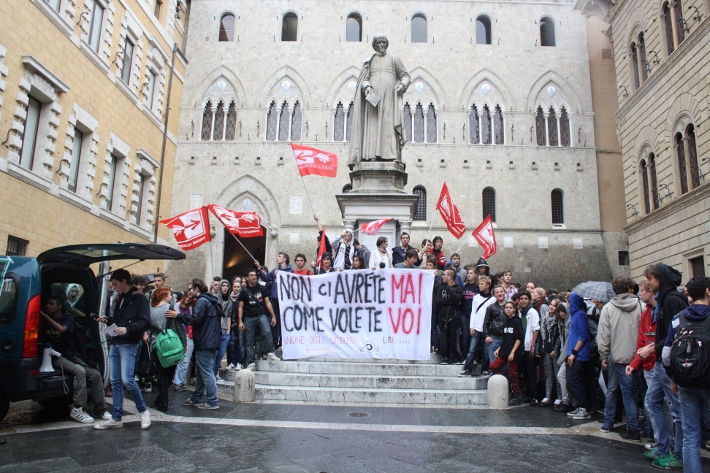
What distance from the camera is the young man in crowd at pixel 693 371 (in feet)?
14.1

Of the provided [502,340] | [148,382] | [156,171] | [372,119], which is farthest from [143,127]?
[502,340]

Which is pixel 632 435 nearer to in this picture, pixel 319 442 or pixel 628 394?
pixel 628 394

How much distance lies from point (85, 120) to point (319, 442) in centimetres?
1696

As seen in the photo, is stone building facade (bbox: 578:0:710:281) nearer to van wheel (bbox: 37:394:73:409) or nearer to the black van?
the black van

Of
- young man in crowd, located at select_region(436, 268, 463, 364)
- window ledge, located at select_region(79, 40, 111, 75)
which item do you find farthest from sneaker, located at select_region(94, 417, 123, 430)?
window ledge, located at select_region(79, 40, 111, 75)

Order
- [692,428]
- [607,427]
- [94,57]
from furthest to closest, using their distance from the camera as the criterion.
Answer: [94,57] < [607,427] < [692,428]

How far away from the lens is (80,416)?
21.3 feet

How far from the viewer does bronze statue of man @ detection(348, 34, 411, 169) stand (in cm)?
1158

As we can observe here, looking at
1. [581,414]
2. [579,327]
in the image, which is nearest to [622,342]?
[579,327]

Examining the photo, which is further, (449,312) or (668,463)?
(449,312)

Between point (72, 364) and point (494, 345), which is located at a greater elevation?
point (494, 345)

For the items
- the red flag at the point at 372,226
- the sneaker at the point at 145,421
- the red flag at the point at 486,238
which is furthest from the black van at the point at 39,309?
the red flag at the point at 486,238

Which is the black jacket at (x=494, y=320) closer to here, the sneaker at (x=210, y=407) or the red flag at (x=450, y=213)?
the sneaker at (x=210, y=407)

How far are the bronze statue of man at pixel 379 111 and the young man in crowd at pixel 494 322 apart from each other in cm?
430
